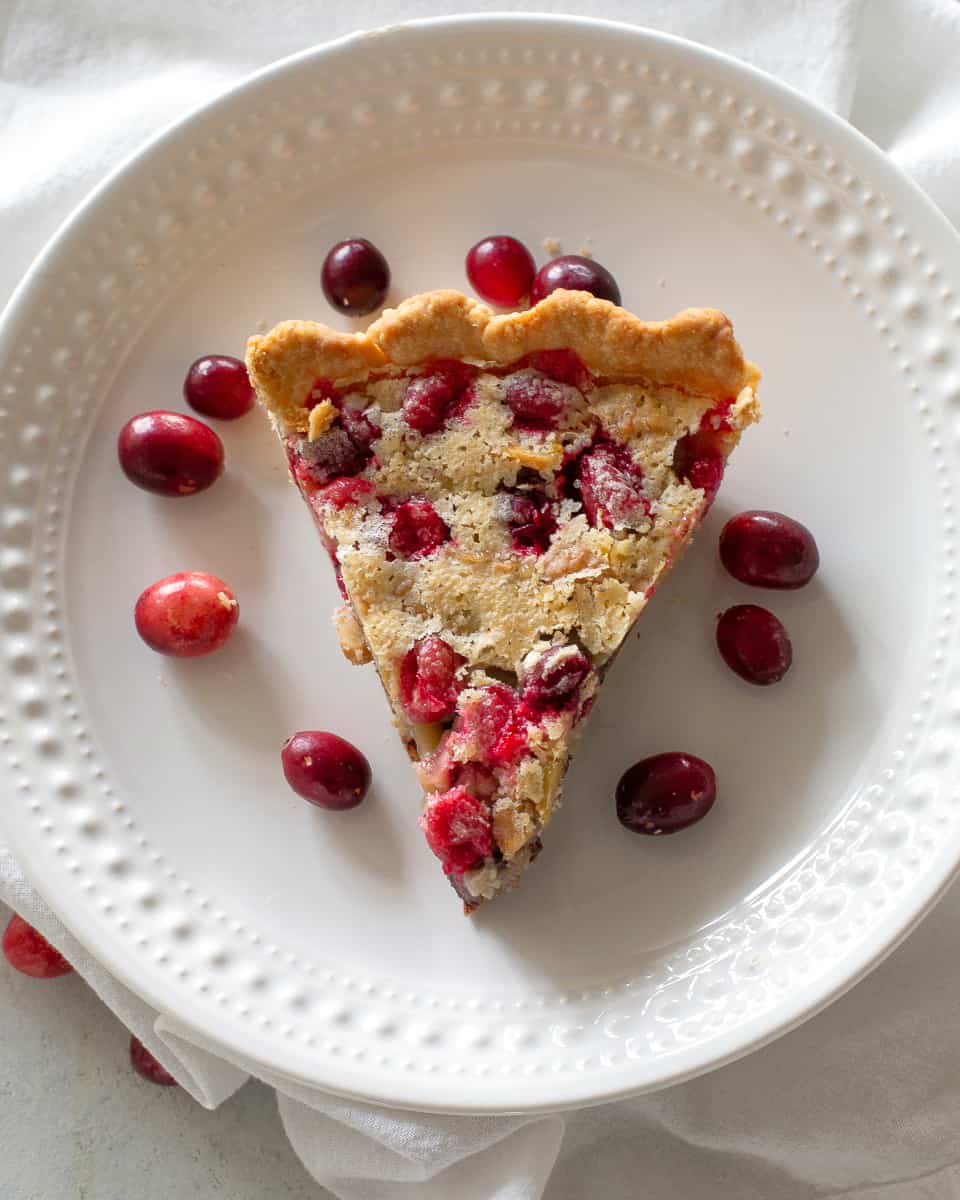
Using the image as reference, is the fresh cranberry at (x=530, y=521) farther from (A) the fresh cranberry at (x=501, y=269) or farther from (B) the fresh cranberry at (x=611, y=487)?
(A) the fresh cranberry at (x=501, y=269)

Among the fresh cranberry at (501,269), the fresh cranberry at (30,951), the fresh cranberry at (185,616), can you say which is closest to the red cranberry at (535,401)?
the fresh cranberry at (501,269)

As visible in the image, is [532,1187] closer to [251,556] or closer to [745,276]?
[251,556]

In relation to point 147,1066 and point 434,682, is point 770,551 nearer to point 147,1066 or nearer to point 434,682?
point 434,682

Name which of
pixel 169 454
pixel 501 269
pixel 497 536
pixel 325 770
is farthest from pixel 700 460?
pixel 169 454

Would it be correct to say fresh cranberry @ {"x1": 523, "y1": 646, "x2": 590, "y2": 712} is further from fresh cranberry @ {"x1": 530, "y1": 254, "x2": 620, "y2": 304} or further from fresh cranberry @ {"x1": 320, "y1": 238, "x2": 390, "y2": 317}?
fresh cranberry @ {"x1": 320, "y1": 238, "x2": 390, "y2": 317}

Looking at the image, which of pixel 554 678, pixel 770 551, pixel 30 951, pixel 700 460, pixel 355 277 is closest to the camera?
pixel 554 678

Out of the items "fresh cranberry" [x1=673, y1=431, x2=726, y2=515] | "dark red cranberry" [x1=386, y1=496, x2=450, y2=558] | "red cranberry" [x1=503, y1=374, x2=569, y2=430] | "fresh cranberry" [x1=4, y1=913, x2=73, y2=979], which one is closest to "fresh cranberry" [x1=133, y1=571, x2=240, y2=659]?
"dark red cranberry" [x1=386, y1=496, x2=450, y2=558]
